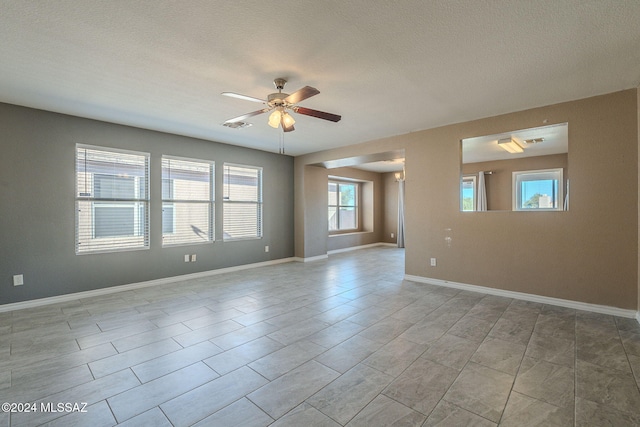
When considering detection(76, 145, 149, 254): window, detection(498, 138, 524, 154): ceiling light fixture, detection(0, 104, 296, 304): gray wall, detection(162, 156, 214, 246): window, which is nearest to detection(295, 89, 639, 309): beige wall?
detection(498, 138, 524, 154): ceiling light fixture

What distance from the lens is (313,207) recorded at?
713 cm

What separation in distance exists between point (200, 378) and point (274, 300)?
1868mm

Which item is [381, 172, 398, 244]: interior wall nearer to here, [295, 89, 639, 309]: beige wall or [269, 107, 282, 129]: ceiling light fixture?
[295, 89, 639, 309]: beige wall

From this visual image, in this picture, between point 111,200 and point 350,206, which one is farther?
point 350,206

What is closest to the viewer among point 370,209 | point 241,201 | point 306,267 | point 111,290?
point 111,290

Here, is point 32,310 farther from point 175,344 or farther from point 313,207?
point 313,207

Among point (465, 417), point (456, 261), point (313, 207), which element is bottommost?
point (465, 417)

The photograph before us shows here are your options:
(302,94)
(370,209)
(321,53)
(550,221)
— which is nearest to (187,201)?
(302,94)

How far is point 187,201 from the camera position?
528cm

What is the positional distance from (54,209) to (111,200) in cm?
66

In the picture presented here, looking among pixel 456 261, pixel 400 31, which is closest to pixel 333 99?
pixel 400 31

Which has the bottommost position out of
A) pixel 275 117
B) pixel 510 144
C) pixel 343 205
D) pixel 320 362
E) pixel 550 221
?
pixel 320 362

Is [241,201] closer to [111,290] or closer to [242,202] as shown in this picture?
[242,202]

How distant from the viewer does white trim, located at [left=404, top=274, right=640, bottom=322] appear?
10.8 ft
